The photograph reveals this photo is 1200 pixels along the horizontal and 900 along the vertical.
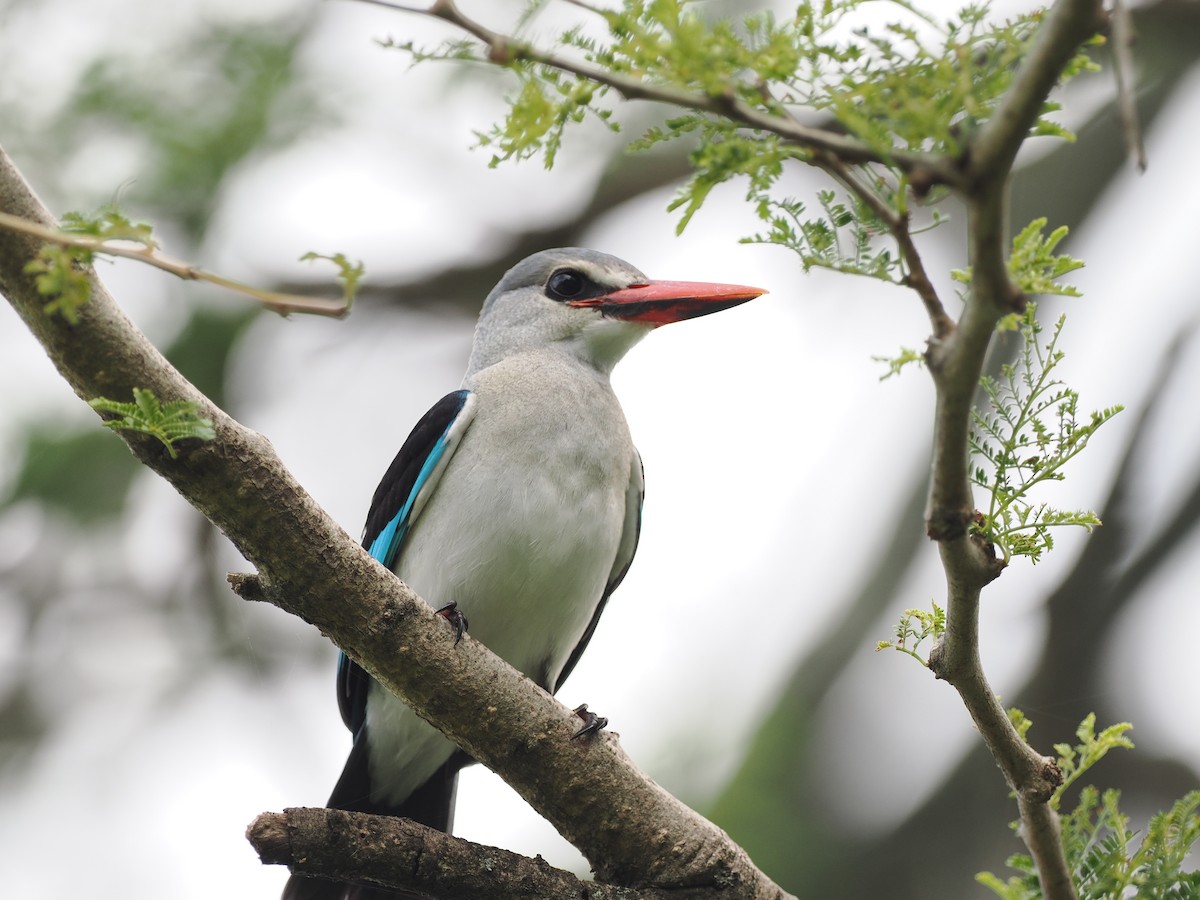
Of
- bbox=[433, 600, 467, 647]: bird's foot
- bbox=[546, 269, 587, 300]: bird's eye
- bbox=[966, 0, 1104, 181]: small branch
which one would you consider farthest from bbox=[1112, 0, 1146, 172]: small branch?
bbox=[546, 269, 587, 300]: bird's eye

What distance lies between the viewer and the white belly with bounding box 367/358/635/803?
13.1 feet

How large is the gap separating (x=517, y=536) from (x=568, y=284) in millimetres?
1315

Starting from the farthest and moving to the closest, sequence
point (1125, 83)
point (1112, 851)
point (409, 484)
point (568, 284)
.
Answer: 1. point (568, 284)
2. point (409, 484)
3. point (1112, 851)
4. point (1125, 83)

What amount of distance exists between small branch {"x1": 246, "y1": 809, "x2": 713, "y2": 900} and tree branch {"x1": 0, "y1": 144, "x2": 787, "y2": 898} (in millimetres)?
167

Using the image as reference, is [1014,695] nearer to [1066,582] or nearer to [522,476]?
[1066,582]

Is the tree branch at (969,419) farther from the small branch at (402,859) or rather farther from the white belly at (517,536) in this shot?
the white belly at (517,536)

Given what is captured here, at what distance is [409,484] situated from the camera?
4277 millimetres

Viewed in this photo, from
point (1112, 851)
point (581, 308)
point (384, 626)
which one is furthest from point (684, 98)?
point (581, 308)

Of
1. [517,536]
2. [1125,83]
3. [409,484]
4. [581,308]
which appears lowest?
[1125,83]

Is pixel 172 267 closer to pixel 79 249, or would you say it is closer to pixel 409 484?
pixel 79 249

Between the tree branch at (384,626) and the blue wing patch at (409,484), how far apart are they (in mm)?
1191

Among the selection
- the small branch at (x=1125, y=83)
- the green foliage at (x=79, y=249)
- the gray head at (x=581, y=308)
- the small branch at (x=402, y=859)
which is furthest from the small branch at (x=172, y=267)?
the gray head at (x=581, y=308)

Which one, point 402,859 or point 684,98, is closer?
point 684,98

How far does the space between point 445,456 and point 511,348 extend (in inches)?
30.9
